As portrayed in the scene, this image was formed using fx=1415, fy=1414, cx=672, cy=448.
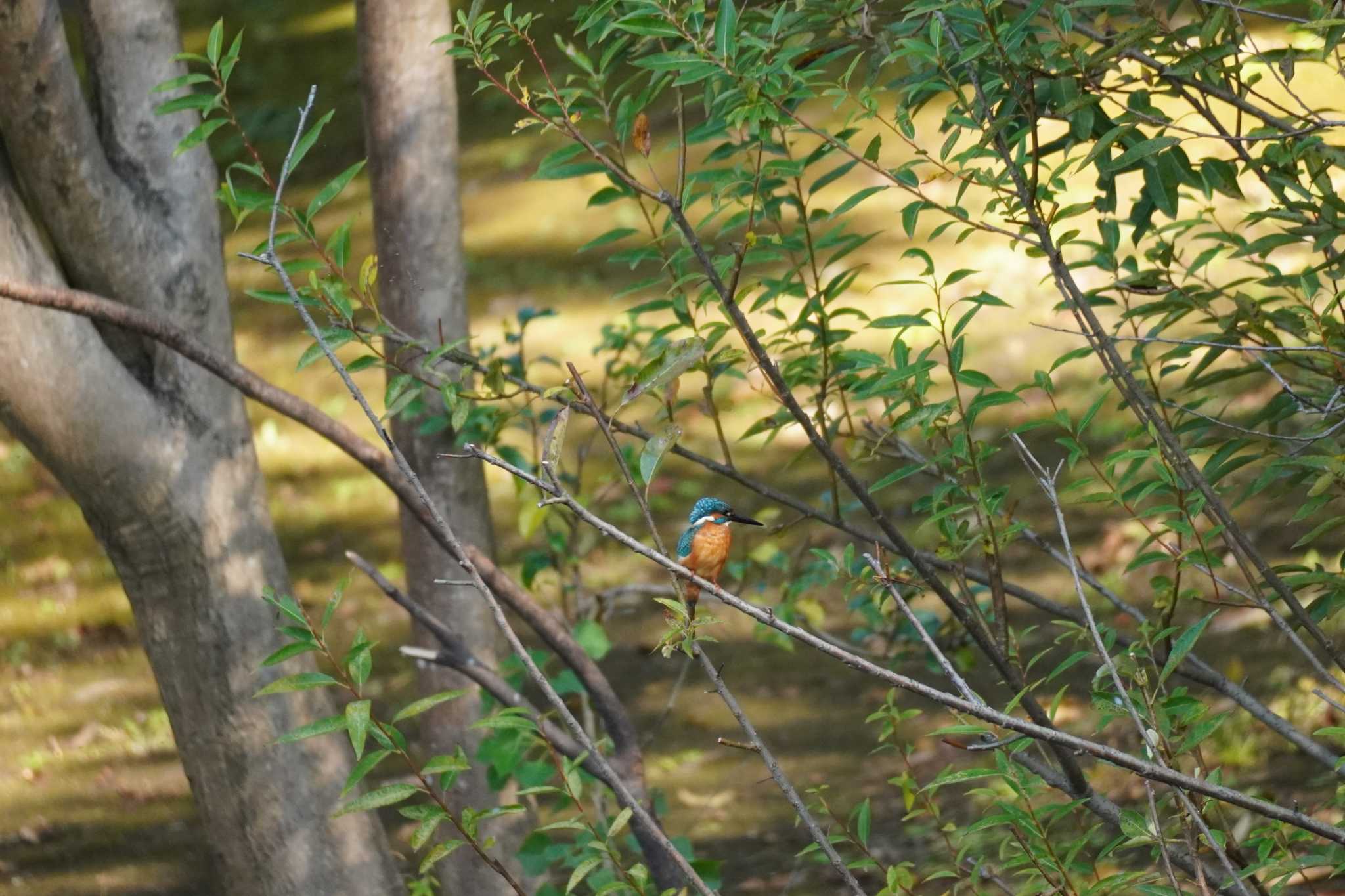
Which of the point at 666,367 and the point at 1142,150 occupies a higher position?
the point at 1142,150

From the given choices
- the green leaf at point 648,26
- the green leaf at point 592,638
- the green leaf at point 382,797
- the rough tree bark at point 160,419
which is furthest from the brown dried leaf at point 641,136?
the green leaf at point 592,638

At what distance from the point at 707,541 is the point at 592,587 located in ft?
12.2

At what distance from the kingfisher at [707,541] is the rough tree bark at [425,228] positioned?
5.44 feet

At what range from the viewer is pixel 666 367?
1442mm

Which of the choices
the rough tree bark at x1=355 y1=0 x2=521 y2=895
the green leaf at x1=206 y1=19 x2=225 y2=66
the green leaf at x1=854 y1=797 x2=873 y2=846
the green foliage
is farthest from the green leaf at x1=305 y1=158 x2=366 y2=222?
the green leaf at x1=854 y1=797 x2=873 y2=846

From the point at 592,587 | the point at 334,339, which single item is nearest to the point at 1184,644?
the point at 334,339

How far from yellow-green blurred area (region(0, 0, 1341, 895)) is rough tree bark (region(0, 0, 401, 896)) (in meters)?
0.58

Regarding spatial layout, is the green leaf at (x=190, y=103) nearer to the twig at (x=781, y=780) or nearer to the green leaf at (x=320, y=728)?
the green leaf at (x=320, y=728)

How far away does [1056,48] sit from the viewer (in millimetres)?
1967

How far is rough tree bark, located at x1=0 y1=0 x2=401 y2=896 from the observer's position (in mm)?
2617

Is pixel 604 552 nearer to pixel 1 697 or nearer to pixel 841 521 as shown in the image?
pixel 1 697

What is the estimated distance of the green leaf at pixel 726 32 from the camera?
1.81 metres

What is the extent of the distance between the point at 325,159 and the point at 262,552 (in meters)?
6.59

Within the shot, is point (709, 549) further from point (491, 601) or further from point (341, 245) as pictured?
point (341, 245)
